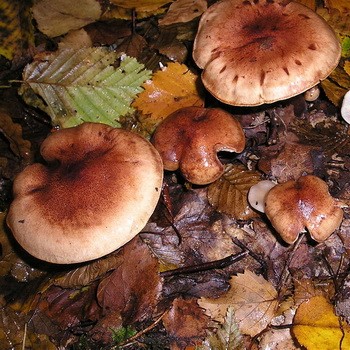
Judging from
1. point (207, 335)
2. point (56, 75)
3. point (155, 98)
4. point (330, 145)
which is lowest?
point (207, 335)

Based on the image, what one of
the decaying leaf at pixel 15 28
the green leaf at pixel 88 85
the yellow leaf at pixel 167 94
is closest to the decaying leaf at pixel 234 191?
the yellow leaf at pixel 167 94

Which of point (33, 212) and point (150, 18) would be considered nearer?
point (33, 212)

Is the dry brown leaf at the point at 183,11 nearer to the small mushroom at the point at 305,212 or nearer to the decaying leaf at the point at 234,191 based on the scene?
the decaying leaf at the point at 234,191

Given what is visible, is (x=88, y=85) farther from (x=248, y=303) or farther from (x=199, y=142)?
(x=248, y=303)

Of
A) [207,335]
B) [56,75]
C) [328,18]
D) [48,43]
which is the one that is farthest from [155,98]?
[207,335]

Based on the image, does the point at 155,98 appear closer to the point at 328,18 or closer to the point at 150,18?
the point at 150,18

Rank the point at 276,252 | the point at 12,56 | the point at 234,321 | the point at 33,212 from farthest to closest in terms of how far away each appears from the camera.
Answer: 1. the point at 12,56
2. the point at 276,252
3. the point at 234,321
4. the point at 33,212

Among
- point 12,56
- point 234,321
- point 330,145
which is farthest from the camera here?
point 12,56

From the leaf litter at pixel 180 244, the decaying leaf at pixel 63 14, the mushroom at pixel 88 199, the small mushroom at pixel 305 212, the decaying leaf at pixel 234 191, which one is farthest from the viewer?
the decaying leaf at pixel 63 14

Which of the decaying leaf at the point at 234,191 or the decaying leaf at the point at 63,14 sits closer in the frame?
the decaying leaf at the point at 234,191
